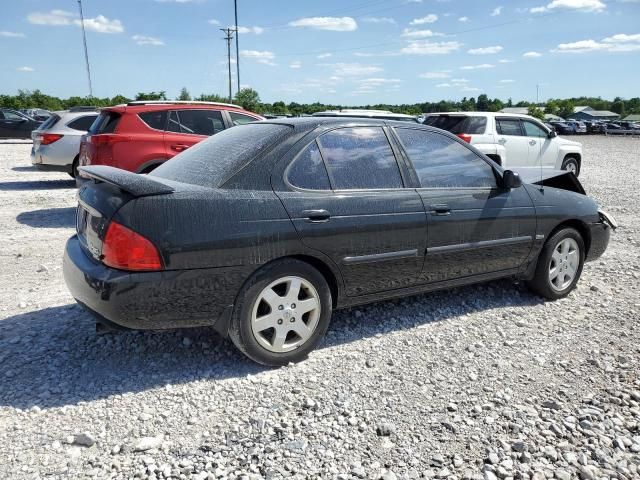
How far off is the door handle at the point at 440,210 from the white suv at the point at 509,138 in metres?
7.17

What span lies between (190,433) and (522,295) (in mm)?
3406

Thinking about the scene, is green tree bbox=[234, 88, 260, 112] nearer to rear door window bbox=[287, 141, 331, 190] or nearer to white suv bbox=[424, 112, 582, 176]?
white suv bbox=[424, 112, 582, 176]

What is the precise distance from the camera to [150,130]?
7.79 metres

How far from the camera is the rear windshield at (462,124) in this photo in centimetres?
1113

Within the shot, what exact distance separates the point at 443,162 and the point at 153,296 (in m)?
2.45

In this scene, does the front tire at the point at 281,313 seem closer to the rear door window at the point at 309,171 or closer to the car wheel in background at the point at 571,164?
the rear door window at the point at 309,171

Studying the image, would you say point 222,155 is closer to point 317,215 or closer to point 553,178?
point 317,215

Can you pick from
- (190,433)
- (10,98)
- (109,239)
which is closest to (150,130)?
(109,239)

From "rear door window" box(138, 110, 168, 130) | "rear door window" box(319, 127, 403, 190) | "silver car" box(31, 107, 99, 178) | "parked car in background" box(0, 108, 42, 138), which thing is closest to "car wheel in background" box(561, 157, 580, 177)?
"rear door window" box(138, 110, 168, 130)

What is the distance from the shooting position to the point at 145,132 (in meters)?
7.73

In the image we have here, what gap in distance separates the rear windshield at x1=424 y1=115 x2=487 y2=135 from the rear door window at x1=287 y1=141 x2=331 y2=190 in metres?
8.05

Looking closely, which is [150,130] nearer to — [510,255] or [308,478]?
[510,255]

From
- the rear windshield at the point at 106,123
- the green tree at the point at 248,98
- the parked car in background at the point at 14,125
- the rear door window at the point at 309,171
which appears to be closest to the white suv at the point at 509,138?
the rear windshield at the point at 106,123

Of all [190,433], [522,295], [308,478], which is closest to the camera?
[308,478]
